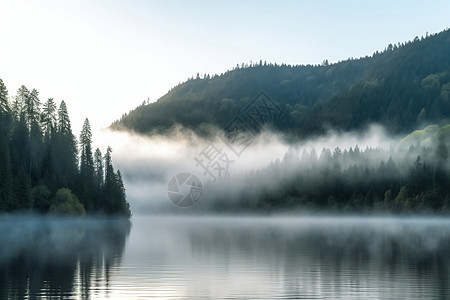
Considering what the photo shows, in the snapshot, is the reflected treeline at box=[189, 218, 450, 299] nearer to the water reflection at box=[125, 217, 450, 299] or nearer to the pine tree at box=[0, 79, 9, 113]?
the water reflection at box=[125, 217, 450, 299]

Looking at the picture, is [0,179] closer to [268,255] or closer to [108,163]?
[108,163]

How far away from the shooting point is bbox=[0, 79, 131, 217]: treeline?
5271 inches

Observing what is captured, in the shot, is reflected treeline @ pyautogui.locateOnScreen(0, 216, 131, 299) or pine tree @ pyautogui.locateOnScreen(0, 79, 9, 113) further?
pine tree @ pyautogui.locateOnScreen(0, 79, 9, 113)

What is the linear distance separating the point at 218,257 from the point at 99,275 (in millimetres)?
18557

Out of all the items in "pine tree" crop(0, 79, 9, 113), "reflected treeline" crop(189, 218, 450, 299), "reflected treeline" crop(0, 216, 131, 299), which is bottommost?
"reflected treeline" crop(189, 218, 450, 299)

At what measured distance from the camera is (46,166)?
516 ft

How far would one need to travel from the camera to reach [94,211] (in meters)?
178

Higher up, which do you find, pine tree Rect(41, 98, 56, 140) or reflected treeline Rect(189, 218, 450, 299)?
pine tree Rect(41, 98, 56, 140)

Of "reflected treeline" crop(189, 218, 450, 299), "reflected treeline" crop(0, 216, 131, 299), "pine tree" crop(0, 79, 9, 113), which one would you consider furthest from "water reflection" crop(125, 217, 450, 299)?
"pine tree" crop(0, 79, 9, 113)

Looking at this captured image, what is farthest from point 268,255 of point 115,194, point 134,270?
point 115,194

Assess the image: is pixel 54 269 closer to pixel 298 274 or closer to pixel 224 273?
pixel 224 273

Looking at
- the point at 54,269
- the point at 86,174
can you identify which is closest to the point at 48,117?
the point at 86,174

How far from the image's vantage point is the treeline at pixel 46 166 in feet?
439

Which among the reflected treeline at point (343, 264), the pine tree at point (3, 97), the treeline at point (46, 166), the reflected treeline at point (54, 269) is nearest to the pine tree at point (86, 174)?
the treeline at point (46, 166)
